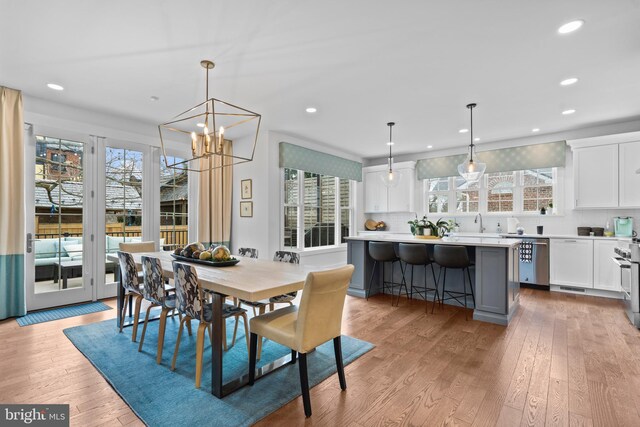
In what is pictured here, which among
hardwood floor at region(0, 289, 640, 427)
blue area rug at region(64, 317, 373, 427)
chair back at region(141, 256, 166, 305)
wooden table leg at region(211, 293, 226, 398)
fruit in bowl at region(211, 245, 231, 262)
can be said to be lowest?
hardwood floor at region(0, 289, 640, 427)

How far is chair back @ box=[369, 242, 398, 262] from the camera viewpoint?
4328 millimetres

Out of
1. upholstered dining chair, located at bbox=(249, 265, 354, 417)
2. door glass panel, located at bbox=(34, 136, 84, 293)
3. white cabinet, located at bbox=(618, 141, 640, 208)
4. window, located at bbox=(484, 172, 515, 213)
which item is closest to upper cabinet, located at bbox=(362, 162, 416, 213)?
window, located at bbox=(484, 172, 515, 213)

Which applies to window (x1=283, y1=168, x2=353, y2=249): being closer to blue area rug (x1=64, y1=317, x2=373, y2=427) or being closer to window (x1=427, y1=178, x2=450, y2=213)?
window (x1=427, y1=178, x2=450, y2=213)

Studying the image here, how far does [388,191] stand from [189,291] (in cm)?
573

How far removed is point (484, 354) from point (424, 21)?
9.24 ft

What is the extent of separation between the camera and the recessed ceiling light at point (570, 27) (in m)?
2.40

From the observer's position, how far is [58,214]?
4.14m

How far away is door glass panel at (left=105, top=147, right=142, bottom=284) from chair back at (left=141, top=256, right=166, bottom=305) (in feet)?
7.56

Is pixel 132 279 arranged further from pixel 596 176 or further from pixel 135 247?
pixel 596 176

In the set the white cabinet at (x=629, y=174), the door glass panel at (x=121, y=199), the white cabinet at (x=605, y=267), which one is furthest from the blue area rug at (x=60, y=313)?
the white cabinet at (x=629, y=174)

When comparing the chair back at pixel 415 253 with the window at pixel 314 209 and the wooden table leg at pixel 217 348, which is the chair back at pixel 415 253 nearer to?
the window at pixel 314 209

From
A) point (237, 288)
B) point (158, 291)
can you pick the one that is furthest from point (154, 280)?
point (237, 288)

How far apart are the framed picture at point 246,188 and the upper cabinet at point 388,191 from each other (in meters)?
2.79

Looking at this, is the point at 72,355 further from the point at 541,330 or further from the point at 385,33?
the point at 541,330
